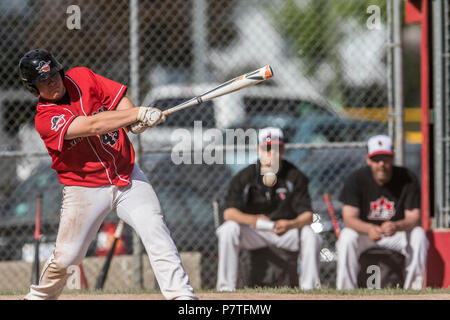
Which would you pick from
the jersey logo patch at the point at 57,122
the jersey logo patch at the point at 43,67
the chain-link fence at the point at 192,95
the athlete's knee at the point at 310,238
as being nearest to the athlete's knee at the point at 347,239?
the athlete's knee at the point at 310,238

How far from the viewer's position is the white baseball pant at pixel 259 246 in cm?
671

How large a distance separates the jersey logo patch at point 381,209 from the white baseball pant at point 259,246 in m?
0.57

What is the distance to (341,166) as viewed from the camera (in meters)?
8.30

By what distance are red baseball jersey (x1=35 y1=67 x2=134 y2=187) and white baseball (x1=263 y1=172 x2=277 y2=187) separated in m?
2.18

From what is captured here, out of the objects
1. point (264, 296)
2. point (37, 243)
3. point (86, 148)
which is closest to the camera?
point (86, 148)

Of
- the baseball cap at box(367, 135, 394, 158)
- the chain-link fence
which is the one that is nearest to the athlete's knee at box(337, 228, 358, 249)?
the chain-link fence

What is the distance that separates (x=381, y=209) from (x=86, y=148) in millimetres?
3060

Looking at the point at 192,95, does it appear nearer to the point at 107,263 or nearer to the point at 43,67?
the point at 107,263

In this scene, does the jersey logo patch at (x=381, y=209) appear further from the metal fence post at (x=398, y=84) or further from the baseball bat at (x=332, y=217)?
the metal fence post at (x=398, y=84)

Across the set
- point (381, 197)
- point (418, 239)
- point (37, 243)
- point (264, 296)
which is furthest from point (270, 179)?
point (37, 243)

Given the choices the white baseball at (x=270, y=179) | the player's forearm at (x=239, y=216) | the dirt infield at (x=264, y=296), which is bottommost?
the dirt infield at (x=264, y=296)

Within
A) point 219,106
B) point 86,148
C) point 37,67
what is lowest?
point 86,148

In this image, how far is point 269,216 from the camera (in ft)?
23.1

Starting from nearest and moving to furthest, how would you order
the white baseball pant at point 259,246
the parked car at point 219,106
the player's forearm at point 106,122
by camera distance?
the player's forearm at point 106,122
the white baseball pant at point 259,246
the parked car at point 219,106
